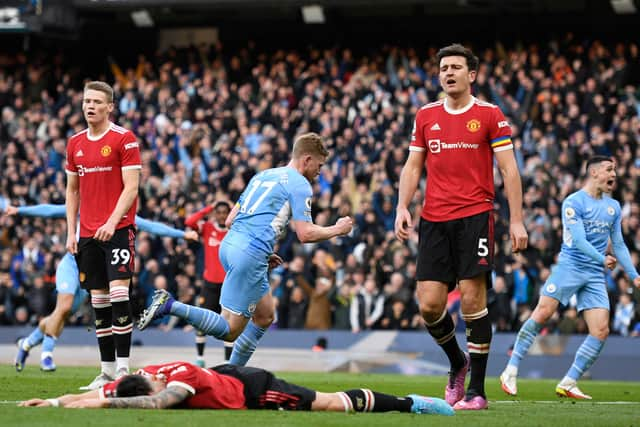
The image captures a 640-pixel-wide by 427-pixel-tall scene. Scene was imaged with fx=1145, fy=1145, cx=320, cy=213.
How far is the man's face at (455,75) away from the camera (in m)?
9.32

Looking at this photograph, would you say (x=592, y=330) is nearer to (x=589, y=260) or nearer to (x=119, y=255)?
(x=589, y=260)

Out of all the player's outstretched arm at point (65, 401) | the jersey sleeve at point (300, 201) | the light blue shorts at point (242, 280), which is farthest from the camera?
the light blue shorts at point (242, 280)

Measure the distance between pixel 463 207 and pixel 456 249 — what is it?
344 mm

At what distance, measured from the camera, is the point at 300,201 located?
386 inches

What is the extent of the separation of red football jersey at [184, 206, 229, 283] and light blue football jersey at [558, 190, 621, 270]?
587 cm

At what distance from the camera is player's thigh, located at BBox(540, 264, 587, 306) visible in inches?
516

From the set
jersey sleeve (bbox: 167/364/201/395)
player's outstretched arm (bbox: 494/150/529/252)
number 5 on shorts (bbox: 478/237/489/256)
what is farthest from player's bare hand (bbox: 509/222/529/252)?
jersey sleeve (bbox: 167/364/201/395)

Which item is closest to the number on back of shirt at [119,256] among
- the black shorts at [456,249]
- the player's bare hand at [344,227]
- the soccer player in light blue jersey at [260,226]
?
the soccer player in light blue jersey at [260,226]

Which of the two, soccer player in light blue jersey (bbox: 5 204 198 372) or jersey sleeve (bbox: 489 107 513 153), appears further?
soccer player in light blue jersey (bbox: 5 204 198 372)

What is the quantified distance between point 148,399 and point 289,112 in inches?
814

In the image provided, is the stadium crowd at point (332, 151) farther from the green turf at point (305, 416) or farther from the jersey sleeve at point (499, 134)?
the jersey sleeve at point (499, 134)

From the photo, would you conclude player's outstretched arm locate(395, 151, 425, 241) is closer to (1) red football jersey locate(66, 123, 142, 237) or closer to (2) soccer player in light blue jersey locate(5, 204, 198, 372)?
(1) red football jersey locate(66, 123, 142, 237)

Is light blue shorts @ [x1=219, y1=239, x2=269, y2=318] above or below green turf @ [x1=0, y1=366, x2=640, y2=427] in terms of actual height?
above

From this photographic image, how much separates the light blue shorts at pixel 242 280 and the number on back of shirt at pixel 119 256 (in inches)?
50.7
